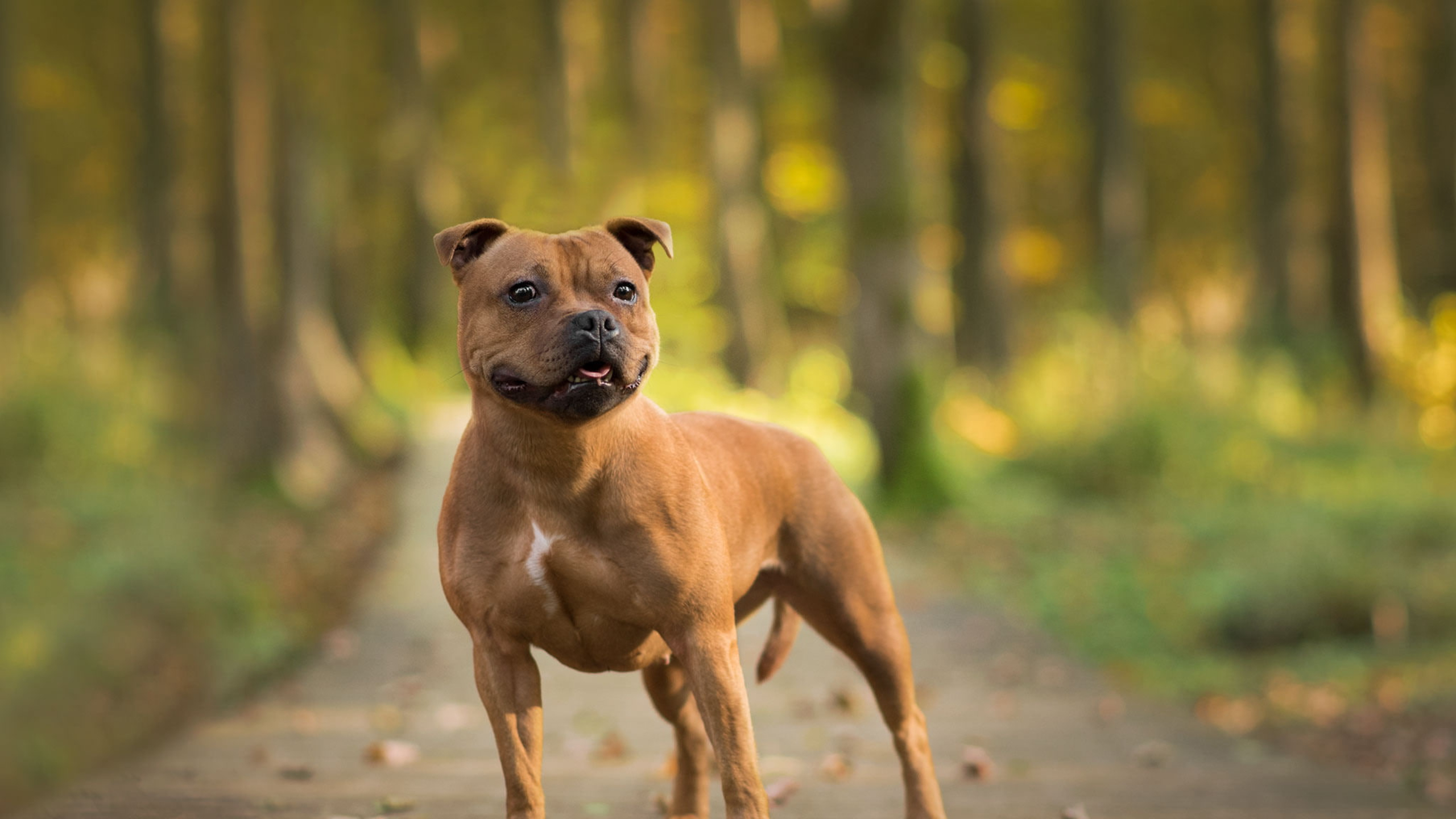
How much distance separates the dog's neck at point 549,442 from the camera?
3461mm

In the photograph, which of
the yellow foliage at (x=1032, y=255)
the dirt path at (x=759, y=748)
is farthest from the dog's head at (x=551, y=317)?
the yellow foliage at (x=1032, y=255)

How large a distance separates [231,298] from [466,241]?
47.2 feet

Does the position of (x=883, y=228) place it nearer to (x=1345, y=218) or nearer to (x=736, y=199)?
(x=736, y=199)

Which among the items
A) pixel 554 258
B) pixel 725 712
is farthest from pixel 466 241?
Result: pixel 725 712

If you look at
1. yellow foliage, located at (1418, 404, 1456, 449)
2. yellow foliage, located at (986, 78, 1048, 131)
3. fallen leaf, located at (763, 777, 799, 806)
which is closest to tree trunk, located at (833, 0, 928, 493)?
yellow foliage, located at (1418, 404, 1456, 449)

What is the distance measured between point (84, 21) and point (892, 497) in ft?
68.5

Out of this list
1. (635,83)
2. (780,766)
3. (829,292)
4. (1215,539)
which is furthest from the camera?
(829,292)

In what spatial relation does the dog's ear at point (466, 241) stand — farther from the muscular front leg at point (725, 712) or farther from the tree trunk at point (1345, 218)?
the tree trunk at point (1345, 218)

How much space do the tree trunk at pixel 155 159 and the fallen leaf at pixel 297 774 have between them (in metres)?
16.6

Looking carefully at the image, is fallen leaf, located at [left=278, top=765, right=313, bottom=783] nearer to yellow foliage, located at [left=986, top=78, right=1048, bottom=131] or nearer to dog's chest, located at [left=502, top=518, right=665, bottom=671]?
dog's chest, located at [left=502, top=518, right=665, bottom=671]

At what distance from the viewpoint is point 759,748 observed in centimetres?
688

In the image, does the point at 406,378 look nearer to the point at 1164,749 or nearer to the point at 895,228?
the point at 895,228

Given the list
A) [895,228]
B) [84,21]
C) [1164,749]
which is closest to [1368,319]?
[895,228]

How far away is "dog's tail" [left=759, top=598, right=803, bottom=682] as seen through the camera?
4570mm
